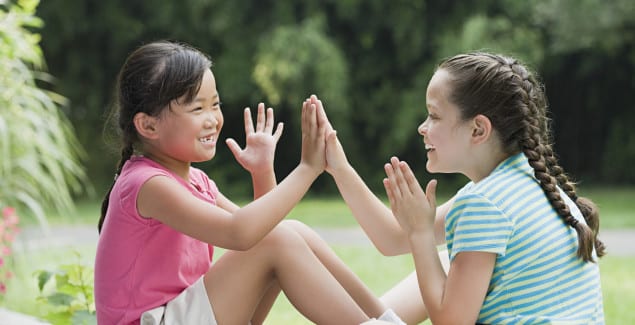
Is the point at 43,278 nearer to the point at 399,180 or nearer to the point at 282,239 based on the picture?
the point at 282,239

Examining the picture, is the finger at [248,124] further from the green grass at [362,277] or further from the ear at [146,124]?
the green grass at [362,277]

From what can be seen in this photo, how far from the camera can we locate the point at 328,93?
10.6 metres

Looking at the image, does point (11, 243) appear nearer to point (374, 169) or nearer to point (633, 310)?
point (633, 310)

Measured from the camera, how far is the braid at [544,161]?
6.13ft

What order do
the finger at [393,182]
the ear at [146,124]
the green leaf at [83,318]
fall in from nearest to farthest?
the finger at [393,182]
the ear at [146,124]
the green leaf at [83,318]

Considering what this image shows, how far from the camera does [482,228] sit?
1.80m

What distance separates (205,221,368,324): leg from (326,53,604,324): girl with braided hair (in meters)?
0.25

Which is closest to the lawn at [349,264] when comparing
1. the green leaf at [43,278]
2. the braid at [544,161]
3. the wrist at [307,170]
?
the green leaf at [43,278]

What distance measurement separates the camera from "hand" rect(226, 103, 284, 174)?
2242 mm

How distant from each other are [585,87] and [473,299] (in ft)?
37.2

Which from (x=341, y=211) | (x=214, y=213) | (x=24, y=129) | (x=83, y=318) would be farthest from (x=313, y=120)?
(x=341, y=211)

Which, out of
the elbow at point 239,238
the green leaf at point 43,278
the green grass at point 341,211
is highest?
the elbow at point 239,238

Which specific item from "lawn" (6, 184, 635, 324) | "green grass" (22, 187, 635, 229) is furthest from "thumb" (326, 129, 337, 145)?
"green grass" (22, 187, 635, 229)

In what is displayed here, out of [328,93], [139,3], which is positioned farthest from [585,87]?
[139,3]
